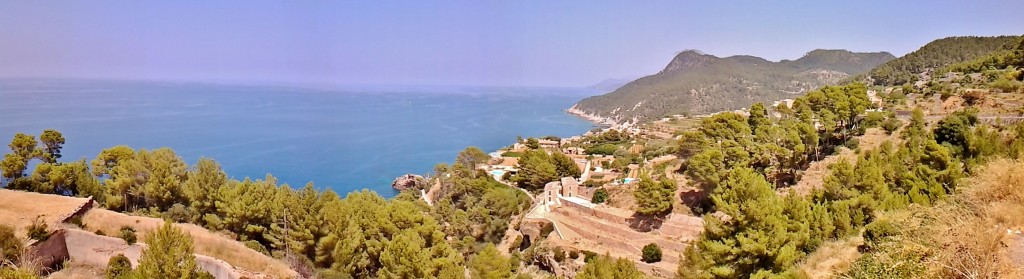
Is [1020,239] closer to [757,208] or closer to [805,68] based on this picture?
[757,208]

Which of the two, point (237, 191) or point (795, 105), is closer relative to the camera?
point (237, 191)

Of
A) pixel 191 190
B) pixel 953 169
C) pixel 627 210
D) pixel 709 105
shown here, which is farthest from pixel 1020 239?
pixel 709 105

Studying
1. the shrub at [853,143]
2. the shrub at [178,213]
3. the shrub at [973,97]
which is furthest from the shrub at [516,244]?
the shrub at [973,97]

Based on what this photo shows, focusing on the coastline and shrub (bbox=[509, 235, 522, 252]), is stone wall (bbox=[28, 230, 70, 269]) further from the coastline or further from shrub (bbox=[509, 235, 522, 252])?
the coastline

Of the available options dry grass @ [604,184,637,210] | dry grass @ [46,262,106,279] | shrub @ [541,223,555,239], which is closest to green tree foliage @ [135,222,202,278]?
dry grass @ [46,262,106,279]

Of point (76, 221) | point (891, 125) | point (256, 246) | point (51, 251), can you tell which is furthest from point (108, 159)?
point (891, 125)

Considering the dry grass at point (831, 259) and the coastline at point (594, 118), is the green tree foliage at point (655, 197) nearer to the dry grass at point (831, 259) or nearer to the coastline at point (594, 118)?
the dry grass at point (831, 259)
